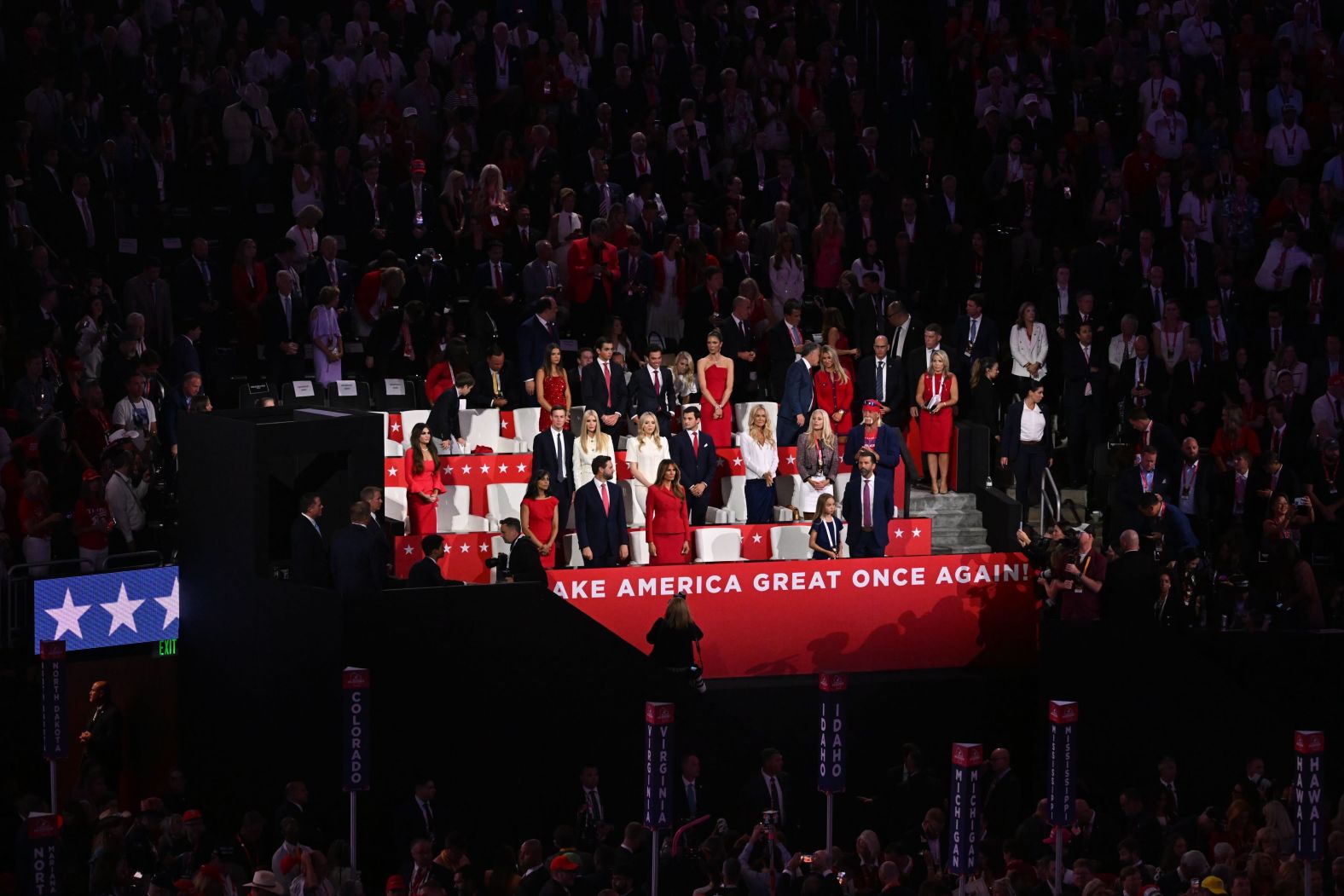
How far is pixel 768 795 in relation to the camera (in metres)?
18.6

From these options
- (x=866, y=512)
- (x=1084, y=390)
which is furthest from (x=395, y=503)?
(x=1084, y=390)

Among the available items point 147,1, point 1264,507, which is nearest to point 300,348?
point 147,1

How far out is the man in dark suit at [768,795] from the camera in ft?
60.8

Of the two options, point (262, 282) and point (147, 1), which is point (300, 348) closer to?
point (262, 282)

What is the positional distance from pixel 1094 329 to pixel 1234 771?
5.44 metres

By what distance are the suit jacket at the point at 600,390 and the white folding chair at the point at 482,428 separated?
915mm

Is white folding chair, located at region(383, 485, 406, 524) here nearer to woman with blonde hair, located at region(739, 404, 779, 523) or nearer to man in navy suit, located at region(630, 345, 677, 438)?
man in navy suit, located at region(630, 345, 677, 438)

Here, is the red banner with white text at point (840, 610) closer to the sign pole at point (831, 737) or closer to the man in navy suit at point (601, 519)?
the man in navy suit at point (601, 519)

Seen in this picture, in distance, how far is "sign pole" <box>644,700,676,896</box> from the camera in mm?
16172

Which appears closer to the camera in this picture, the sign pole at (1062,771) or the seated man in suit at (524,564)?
the sign pole at (1062,771)

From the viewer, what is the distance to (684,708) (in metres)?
19.3

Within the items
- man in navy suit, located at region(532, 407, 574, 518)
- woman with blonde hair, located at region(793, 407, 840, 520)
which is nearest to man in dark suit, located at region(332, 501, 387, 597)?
man in navy suit, located at region(532, 407, 574, 518)

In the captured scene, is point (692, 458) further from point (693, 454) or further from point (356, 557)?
point (356, 557)

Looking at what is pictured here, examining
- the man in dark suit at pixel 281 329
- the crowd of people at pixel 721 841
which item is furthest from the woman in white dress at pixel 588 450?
the crowd of people at pixel 721 841
